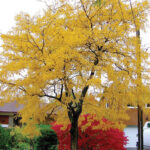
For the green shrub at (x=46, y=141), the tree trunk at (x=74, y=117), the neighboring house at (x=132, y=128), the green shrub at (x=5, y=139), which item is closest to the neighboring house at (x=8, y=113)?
the green shrub at (x=46, y=141)

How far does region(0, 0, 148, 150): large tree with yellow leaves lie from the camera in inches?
346

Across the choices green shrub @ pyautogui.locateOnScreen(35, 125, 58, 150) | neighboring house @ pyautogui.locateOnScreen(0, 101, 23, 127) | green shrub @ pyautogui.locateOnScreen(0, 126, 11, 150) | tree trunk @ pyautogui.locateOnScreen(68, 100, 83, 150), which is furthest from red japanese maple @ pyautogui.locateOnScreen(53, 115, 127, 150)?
neighboring house @ pyautogui.locateOnScreen(0, 101, 23, 127)

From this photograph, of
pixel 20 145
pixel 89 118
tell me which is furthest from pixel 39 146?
pixel 89 118

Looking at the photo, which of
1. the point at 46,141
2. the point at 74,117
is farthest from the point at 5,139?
the point at 74,117

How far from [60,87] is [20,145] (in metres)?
6.98

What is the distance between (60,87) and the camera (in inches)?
363

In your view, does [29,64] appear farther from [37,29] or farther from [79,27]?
[79,27]

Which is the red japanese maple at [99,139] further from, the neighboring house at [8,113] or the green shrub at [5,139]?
the neighboring house at [8,113]

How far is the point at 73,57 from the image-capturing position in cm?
866

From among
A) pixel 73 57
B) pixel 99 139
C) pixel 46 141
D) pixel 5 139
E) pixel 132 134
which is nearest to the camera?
pixel 73 57

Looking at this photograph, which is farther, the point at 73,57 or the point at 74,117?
the point at 74,117

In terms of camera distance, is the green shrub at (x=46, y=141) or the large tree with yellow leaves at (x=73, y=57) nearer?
the large tree with yellow leaves at (x=73, y=57)

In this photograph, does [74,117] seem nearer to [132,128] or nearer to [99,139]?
[99,139]

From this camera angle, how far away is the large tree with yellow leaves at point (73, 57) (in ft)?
28.8
